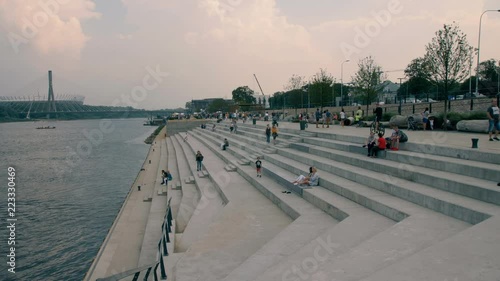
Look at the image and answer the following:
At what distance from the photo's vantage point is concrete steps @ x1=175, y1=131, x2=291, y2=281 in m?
7.72

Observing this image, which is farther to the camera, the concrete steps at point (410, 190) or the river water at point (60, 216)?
the river water at point (60, 216)

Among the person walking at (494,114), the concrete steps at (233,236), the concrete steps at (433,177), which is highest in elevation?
the person walking at (494,114)

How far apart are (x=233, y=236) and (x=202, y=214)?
119 inches

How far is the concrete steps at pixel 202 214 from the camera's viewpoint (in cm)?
1027

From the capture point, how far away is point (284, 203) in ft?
36.7

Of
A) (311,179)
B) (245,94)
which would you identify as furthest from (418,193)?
(245,94)

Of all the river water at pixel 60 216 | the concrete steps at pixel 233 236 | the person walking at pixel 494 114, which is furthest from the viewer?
the river water at pixel 60 216

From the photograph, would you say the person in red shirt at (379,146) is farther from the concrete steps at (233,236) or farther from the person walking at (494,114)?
the concrete steps at (233,236)

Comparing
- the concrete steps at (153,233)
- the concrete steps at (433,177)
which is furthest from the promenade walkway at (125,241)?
the concrete steps at (433,177)

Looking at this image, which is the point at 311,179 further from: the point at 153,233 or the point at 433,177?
the point at 153,233

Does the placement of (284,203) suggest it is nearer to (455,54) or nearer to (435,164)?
(435,164)

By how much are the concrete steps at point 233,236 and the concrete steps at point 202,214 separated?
0.50 metres

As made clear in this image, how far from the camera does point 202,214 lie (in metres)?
12.1

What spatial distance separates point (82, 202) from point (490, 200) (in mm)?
22278
